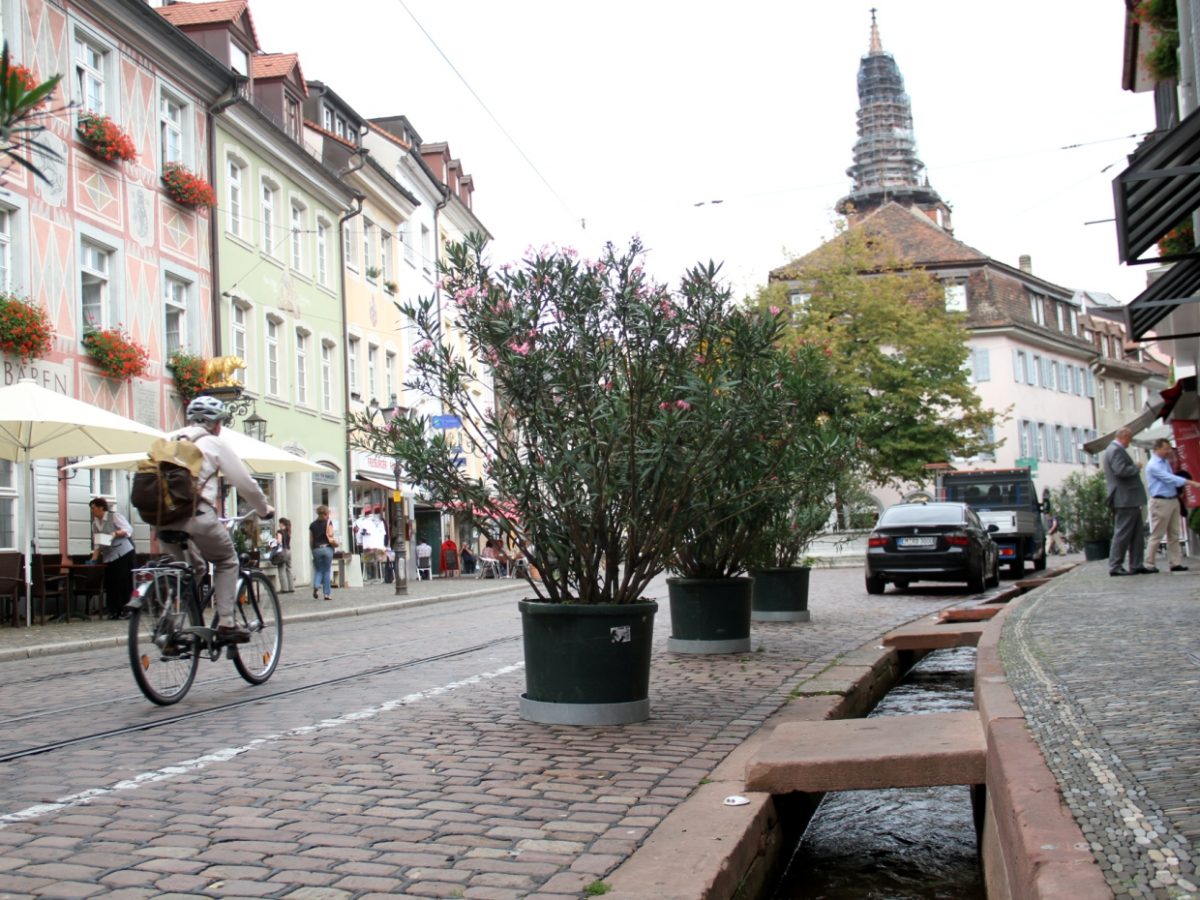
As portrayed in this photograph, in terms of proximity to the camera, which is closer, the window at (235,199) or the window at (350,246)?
the window at (235,199)

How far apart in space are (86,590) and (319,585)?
6.60 meters

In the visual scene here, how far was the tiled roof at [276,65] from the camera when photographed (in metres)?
30.7

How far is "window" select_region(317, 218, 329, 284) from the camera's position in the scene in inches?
1289

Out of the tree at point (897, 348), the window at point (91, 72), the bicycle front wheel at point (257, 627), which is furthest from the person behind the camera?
the tree at point (897, 348)

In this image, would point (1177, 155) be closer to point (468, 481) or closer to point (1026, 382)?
point (468, 481)

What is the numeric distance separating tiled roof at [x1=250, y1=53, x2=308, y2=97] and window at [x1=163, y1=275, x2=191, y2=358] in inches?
296

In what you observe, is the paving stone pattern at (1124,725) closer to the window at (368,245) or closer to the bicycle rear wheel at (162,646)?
the bicycle rear wheel at (162,646)

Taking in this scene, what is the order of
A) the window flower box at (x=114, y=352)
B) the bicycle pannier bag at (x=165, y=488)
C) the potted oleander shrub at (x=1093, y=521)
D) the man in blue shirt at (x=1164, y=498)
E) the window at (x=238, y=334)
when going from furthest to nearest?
the potted oleander shrub at (x=1093, y=521) < the window at (x=238, y=334) < the window flower box at (x=114, y=352) < the man in blue shirt at (x=1164, y=498) < the bicycle pannier bag at (x=165, y=488)

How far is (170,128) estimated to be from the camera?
24.7 metres

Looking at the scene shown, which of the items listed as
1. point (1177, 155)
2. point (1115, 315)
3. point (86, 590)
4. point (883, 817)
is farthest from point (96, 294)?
point (883, 817)

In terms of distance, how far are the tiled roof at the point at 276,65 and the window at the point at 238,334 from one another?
615 centimetres

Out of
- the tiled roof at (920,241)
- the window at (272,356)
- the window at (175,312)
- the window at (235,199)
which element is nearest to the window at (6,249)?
the window at (175,312)

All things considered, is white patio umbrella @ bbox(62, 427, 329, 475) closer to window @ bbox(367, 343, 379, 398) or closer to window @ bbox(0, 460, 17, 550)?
window @ bbox(0, 460, 17, 550)

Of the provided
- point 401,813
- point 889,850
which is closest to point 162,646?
point 401,813
